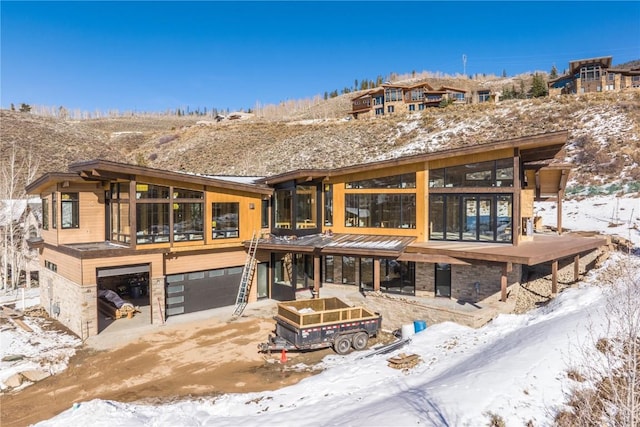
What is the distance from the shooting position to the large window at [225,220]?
18.0 m

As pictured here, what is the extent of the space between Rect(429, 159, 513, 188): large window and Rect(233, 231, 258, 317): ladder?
845 cm

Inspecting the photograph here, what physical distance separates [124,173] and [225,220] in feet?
15.5

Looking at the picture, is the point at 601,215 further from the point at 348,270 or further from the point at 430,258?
the point at 348,270

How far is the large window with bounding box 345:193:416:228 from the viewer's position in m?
18.4

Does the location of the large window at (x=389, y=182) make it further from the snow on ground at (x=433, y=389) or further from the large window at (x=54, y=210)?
the large window at (x=54, y=210)

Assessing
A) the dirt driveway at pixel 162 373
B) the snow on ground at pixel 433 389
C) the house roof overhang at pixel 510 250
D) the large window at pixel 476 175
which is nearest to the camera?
the snow on ground at pixel 433 389

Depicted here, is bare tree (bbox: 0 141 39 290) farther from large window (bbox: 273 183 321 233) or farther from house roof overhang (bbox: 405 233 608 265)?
house roof overhang (bbox: 405 233 608 265)

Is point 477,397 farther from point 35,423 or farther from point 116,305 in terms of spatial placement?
point 116,305

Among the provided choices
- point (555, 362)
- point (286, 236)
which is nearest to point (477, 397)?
point (555, 362)

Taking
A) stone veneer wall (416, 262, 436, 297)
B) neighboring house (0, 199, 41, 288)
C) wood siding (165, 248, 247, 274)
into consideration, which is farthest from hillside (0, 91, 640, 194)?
wood siding (165, 248, 247, 274)

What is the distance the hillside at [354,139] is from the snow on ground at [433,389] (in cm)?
2540

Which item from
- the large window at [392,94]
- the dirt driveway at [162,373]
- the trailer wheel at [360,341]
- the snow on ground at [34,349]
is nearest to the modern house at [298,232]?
the snow on ground at [34,349]

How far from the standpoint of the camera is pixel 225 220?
18.4 meters

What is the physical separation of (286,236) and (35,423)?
12.2 meters
